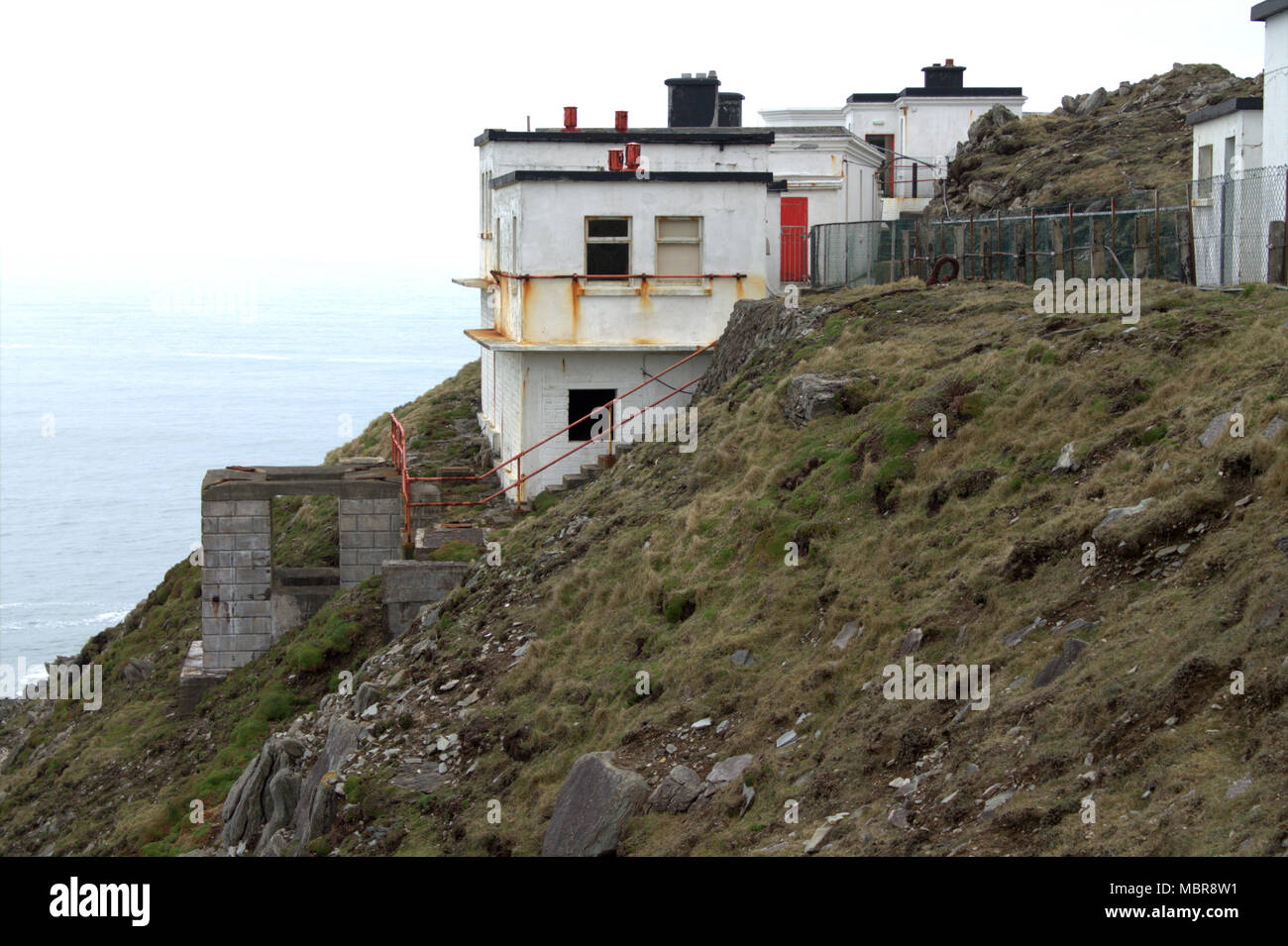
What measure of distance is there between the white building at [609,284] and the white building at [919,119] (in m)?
24.5

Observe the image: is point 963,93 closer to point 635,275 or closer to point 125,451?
point 635,275

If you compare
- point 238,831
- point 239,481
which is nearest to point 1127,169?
point 239,481

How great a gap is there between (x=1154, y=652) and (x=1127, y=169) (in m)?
33.8

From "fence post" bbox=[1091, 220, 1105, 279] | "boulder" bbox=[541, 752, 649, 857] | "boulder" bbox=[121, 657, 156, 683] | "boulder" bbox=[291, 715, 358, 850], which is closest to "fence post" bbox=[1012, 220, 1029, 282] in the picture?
"fence post" bbox=[1091, 220, 1105, 279]

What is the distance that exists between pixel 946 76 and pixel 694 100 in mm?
24001

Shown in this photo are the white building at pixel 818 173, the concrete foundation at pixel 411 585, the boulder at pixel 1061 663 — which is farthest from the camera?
the white building at pixel 818 173

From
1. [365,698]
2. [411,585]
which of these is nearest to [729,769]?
[365,698]

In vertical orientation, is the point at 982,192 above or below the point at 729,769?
above

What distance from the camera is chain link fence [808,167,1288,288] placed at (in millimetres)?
21031

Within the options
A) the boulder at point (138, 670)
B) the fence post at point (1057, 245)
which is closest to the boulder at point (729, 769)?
the fence post at point (1057, 245)

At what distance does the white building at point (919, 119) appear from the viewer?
54.6 m

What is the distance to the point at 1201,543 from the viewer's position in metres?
11.3

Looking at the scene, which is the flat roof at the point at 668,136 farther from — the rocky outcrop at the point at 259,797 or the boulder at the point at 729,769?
the boulder at the point at 729,769

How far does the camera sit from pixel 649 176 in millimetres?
29797
